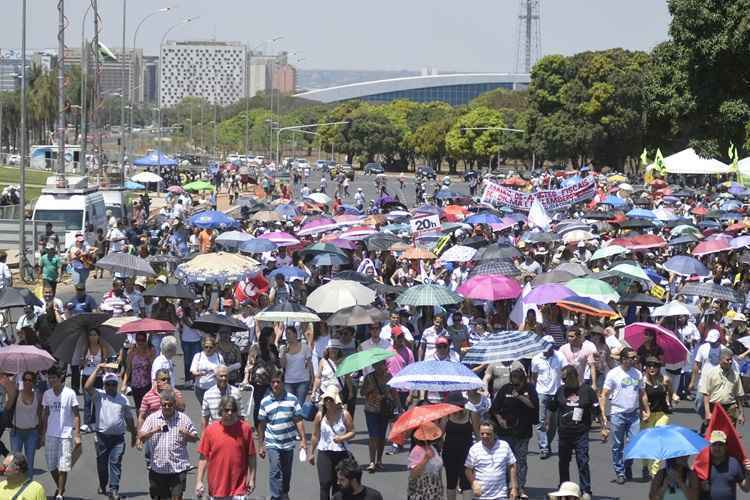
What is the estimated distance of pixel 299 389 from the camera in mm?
16172

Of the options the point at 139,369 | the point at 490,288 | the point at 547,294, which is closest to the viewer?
the point at 139,369

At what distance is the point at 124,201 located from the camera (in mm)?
45719

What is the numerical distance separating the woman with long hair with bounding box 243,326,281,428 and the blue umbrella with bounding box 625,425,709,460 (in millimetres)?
5221

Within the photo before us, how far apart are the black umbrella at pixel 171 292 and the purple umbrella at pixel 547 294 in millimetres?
4424

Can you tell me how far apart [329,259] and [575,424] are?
13.8 meters

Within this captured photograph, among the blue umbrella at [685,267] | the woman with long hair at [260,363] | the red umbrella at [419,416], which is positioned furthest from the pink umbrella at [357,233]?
the red umbrella at [419,416]

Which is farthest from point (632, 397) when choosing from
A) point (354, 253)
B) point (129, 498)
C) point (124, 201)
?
point (124, 201)

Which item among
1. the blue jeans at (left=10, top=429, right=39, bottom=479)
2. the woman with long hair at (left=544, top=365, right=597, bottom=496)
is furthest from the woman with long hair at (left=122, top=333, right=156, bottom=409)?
the woman with long hair at (left=544, top=365, right=597, bottom=496)

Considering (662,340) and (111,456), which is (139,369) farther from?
(662,340)

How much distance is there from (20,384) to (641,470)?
20.1 ft

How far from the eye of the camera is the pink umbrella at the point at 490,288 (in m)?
20.6

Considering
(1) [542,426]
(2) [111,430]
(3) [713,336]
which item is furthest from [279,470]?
(3) [713,336]

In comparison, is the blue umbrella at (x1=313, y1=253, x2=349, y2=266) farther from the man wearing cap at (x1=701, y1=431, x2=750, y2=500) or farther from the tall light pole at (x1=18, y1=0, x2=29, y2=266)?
the man wearing cap at (x1=701, y1=431, x2=750, y2=500)

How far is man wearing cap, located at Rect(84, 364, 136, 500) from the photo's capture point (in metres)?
13.3
